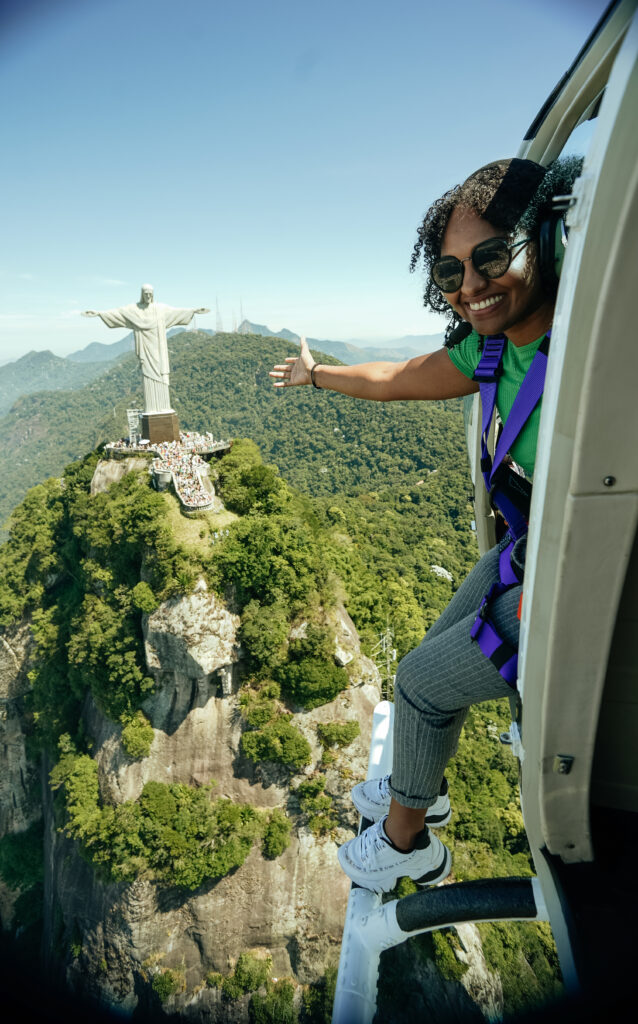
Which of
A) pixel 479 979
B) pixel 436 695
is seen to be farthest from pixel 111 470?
pixel 479 979

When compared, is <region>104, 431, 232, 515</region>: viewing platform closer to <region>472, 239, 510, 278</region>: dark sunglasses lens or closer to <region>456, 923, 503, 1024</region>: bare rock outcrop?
<region>456, 923, 503, 1024</region>: bare rock outcrop

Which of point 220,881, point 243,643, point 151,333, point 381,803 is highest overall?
point 151,333

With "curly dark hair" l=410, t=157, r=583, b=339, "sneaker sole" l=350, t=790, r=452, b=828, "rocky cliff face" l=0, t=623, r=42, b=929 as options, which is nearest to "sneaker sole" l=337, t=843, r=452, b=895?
"sneaker sole" l=350, t=790, r=452, b=828

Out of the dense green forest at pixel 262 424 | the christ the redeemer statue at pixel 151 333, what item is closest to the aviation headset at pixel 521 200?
the christ the redeemer statue at pixel 151 333

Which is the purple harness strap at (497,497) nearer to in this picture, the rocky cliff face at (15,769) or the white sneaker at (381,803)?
the white sneaker at (381,803)

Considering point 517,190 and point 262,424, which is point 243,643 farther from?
point 262,424
